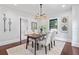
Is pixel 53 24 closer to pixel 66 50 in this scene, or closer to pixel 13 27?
pixel 66 50

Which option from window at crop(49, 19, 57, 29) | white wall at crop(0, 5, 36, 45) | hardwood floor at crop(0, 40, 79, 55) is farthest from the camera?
window at crop(49, 19, 57, 29)

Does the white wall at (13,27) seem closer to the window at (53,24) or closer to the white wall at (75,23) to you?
the window at (53,24)

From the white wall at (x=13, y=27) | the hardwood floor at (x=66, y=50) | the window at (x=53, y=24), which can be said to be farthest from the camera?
the window at (x=53, y=24)

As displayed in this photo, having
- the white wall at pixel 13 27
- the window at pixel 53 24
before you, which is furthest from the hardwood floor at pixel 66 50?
the window at pixel 53 24

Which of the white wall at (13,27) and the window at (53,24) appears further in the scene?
the window at (53,24)

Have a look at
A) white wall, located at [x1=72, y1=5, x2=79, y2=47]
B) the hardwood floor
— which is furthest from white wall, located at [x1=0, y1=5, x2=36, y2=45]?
white wall, located at [x1=72, y1=5, x2=79, y2=47]

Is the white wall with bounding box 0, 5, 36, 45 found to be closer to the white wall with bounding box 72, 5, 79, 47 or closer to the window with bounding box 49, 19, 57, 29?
the window with bounding box 49, 19, 57, 29

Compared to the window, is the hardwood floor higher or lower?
lower

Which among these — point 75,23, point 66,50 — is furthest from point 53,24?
point 66,50

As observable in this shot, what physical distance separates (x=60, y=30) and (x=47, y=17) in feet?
1.36

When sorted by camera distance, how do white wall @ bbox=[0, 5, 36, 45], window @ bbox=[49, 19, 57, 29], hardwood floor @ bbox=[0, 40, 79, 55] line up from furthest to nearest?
1. window @ bbox=[49, 19, 57, 29]
2. white wall @ bbox=[0, 5, 36, 45]
3. hardwood floor @ bbox=[0, 40, 79, 55]

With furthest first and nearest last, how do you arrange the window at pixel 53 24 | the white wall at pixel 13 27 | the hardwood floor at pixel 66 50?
the window at pixel 53 24
the white wall at pixel 13 27
the hardwood floor at pixel 66 50

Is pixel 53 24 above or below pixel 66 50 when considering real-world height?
above
